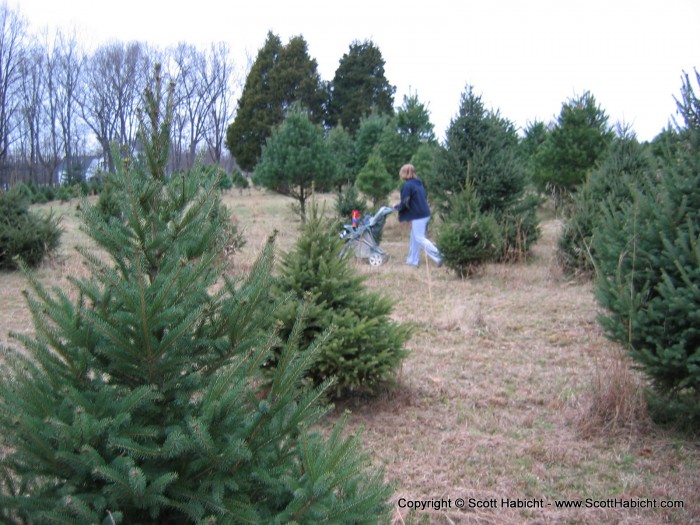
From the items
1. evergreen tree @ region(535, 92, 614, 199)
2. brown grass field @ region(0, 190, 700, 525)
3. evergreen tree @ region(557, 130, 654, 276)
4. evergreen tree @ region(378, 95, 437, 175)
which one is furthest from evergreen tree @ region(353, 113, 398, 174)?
brown grass field @ region(0, 190, 700, 525)

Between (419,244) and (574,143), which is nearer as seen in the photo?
(419,244)

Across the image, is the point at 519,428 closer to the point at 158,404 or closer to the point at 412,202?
the point at 158,404

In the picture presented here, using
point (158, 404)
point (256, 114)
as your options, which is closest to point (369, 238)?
point (158, 404)

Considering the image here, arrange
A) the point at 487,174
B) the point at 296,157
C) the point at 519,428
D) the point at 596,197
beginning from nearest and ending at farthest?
the point at 519,428 < the point at 596,197 < the point at 487,174 < the point at 296,157

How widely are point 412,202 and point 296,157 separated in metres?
7.16

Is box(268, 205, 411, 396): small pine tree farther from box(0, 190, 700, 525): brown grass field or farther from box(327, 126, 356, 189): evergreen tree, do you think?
box(327, 126, 356, 189): evergreen tree

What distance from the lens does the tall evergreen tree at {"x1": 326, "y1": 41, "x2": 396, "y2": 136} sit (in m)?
38.6

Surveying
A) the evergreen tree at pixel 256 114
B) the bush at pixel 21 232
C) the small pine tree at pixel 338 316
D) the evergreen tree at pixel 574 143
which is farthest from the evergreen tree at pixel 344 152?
the small pine tree at pixel 338 316

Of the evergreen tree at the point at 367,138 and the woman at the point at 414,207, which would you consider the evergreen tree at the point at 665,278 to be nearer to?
the woman at the point at 414,207

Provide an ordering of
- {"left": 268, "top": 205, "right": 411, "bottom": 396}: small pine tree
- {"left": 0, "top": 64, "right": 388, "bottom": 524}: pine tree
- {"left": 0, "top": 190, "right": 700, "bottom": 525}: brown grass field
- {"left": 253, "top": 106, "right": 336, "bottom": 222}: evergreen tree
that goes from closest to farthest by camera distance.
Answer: {"left": 0, "top": 64, "right": 388, "bottom": 524}: pine tree < {"left": 0, "top": 190, "right": 700, "bottom": 525}: brown grass field < {"left": 268, "top": 205, "right": 411, "bottom": 396}: small pine tree < {"left": 253, "top": 106, "right": 336, "bottom": 222}: evergreen tree

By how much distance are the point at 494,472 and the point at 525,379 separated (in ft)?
5.84

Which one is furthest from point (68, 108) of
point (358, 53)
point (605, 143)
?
point (605, 143)

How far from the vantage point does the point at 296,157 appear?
17422 mm

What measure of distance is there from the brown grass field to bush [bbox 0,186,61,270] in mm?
2831
